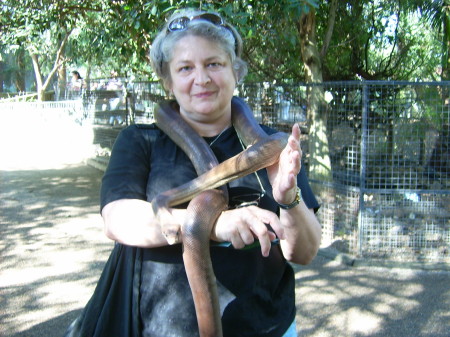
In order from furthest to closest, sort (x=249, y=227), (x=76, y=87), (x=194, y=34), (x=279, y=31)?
(x=76, y=87) < (x=279, y=31) < (x=194, y=34) < (x=249, y=227)

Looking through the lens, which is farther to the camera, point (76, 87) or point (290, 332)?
point (76, 87)

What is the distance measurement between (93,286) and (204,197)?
13.6ft

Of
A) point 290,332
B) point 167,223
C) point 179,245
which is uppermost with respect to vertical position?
point 167,223

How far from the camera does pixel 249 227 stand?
60.3 inches

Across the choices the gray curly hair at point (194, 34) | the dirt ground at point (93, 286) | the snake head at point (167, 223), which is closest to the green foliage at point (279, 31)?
the dirt ground at point (93, 286)

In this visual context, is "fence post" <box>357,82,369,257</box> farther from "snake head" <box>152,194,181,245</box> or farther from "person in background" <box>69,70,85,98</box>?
"person in background" <box>69,70,85,98</box>

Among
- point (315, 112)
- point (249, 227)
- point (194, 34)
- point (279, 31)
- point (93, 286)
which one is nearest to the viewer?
point (249, 227)

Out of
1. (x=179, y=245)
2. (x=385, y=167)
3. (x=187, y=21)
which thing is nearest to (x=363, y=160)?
(x=385, y=167)

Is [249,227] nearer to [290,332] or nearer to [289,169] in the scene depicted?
[289,169]

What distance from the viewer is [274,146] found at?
1854 mm

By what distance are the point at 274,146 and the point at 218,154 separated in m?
0.31

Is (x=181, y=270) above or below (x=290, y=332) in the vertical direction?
above

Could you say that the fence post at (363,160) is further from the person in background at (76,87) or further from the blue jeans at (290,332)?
the person in background at (76,87)

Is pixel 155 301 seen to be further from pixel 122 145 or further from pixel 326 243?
pixel 326 243
